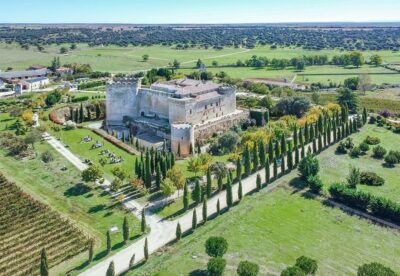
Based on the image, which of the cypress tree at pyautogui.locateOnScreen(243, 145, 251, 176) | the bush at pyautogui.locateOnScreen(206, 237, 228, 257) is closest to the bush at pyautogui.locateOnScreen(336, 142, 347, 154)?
the cypress tree at pyautogui.locateOnScreen(243, 145, 251, 176)

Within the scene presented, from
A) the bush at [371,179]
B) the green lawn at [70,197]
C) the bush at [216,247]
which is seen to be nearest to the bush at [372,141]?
the bush at [371,179]

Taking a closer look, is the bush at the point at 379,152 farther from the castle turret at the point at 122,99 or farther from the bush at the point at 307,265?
the castle turret at the point at 122,99

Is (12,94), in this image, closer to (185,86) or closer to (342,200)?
(185,86)

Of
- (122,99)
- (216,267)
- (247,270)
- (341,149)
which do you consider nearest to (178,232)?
(216,267)

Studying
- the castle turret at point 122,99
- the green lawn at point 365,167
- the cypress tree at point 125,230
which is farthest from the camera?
the castle turret at point 122,99

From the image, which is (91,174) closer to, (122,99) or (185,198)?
(185,198)

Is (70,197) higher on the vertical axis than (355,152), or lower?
lower
